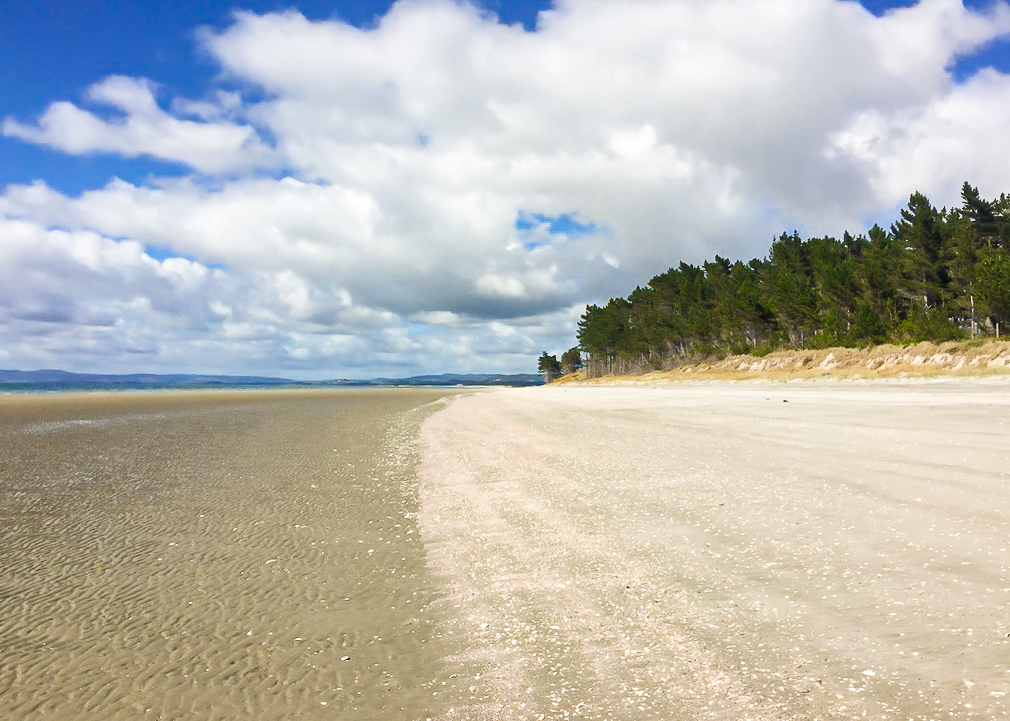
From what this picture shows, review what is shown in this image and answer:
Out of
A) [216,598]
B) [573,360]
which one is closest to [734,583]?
[216,598]

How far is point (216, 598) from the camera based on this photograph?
6.63 m

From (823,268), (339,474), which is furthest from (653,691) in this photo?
(823,268)

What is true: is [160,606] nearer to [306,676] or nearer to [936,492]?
[306,676]

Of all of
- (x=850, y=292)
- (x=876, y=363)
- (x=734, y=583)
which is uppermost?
(x=850, y=292)

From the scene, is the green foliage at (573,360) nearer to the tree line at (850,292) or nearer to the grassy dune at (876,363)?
the tree line at (850,292)

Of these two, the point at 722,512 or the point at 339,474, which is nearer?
the point at 722,512

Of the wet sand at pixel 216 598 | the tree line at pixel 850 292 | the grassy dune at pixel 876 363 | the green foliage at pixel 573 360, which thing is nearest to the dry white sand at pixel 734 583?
the wet sand at pixel 216 598

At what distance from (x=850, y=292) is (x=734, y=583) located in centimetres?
7721

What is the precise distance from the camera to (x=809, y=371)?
63.6 m

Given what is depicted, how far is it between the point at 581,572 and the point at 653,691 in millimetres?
2750

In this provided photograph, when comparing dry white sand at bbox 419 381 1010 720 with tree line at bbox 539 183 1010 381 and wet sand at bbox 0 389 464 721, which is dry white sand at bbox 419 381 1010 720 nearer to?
wet sand at bbox 0 389 464 721

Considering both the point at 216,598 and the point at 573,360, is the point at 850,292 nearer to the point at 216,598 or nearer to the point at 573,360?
the point at 216,598

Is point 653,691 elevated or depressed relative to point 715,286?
depressed

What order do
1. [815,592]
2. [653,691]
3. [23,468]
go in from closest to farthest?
1. [653,691]
2. [815,592]
3. [23,468]
